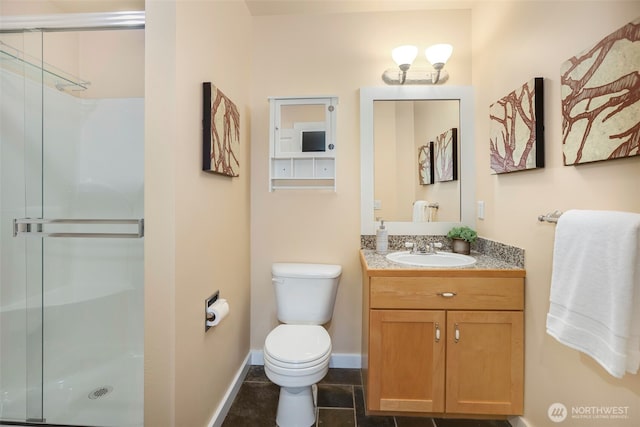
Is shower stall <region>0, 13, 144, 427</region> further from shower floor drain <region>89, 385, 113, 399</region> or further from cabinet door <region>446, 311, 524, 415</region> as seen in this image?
cabinet door <region>446, 311, 524, 415</region>

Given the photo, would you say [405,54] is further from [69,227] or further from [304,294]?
[69,227]

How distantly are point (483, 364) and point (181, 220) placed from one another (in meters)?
1.64

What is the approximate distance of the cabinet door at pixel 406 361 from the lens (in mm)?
1405

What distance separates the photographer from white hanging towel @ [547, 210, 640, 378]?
779 mm

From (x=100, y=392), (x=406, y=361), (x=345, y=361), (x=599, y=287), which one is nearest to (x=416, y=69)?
(x=599, y=287)

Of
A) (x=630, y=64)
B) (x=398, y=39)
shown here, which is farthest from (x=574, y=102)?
(x=398, y=39)

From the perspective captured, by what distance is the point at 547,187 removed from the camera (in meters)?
1.21

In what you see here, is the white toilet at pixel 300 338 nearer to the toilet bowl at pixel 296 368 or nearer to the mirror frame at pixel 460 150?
the toilet bowl at pixel 296 368

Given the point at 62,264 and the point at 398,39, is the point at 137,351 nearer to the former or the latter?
the point at 62,264

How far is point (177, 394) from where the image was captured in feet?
3.54

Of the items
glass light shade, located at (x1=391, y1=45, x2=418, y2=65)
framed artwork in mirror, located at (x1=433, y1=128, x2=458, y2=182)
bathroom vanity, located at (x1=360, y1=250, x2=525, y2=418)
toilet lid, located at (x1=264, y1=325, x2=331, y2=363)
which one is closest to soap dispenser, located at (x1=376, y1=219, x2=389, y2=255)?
bathroom vanity, located at (x1=360, y1=250, x2=525, y2=418)

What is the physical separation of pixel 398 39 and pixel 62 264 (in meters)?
2.76

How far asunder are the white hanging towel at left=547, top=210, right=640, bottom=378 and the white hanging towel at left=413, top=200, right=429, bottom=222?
921 mm

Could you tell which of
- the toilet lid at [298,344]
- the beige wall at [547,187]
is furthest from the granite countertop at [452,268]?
the toilet lid at [298,344]
